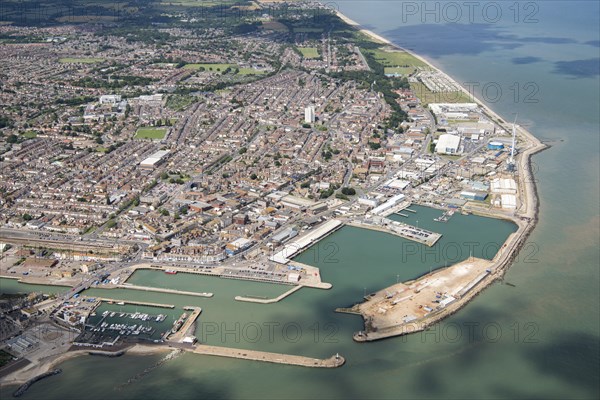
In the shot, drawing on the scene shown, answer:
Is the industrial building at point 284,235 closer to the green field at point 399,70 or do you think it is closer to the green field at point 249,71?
the green field at point 249,71

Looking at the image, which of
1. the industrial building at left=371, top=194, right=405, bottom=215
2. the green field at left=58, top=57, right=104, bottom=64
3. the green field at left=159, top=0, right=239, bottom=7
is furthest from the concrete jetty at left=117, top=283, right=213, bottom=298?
the green field at left=159, top=0, right=239, bottom=7

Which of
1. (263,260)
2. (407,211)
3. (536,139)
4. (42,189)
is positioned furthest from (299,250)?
(536,139)

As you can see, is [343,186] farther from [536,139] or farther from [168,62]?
[168,62]

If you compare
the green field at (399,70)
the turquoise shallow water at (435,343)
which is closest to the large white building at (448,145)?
the turquoise shallow water at (435,343)

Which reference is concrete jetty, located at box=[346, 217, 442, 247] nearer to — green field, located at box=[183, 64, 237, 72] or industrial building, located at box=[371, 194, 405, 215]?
industrial building, located at box=[371, 194, 405, 215]

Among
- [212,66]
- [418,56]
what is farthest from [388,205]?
[418,56]

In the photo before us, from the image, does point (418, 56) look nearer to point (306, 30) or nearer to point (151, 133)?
point (306, 30)
